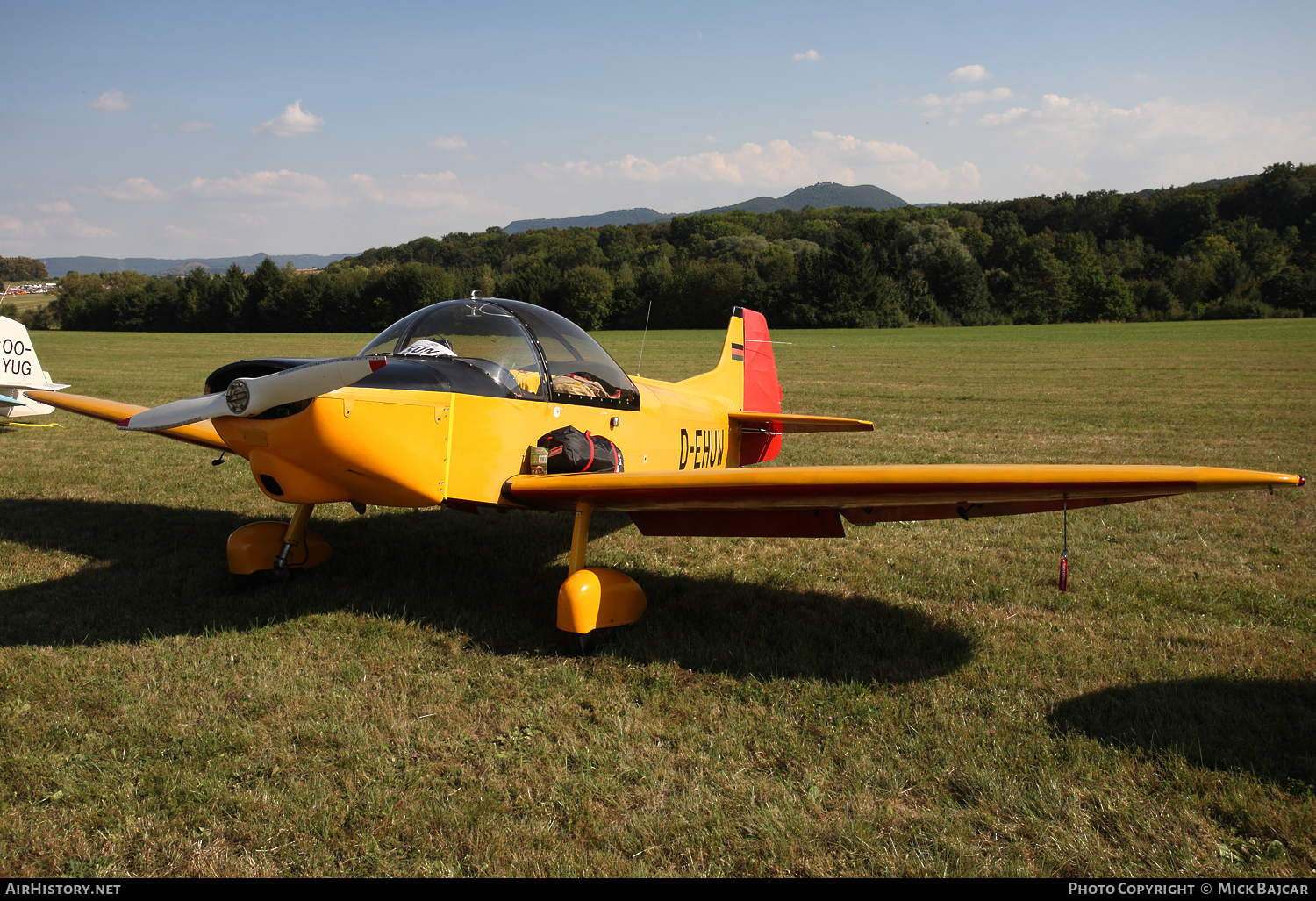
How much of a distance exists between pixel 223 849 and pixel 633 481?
7.42 ft

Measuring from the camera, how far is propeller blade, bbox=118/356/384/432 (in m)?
3.42

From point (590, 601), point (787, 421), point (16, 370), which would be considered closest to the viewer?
point (590, 601)

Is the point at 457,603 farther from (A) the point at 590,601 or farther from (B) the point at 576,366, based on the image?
(B) the point at 576,366

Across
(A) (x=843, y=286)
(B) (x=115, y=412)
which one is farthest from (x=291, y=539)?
(A) (x=843, y=286)

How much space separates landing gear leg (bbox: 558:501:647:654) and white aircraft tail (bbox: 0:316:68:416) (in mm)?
11114

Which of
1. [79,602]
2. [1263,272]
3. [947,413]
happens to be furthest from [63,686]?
[1263,272]

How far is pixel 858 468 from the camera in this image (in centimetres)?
363

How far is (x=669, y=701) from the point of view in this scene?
359 cm

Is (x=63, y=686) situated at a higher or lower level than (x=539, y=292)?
lower

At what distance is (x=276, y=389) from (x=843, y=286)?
5850 cm

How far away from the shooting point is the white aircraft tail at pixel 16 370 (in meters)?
11.1

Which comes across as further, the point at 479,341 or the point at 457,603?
the point at 457,603
